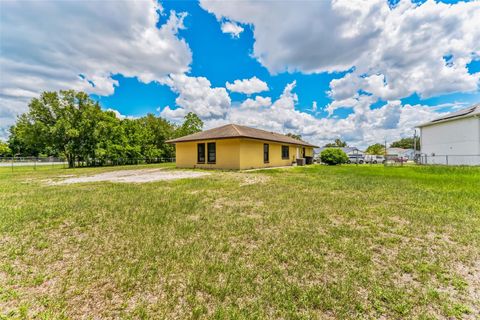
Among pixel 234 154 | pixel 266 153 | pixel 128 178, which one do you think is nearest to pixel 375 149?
pixel 266 153

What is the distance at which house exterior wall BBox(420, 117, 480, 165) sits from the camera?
60.2 feet

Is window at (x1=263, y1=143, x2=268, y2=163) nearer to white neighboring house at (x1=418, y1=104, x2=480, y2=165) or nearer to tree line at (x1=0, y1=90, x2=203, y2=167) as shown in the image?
tree line at (x1=0, y1=90, x2=203, y2=167)

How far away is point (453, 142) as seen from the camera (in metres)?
20.5

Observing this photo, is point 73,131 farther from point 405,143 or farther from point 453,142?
point 405,143

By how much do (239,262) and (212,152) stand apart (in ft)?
42.5

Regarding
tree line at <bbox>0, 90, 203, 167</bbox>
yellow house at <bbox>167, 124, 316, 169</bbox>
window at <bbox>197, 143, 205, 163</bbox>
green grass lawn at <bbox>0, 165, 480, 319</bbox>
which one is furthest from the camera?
tree line at <bbox>0, 90, 203, 167</bbox>

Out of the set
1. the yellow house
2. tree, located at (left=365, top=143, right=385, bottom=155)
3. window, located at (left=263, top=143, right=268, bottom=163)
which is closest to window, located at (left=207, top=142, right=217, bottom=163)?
the yellow house

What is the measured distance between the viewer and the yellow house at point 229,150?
14.0m

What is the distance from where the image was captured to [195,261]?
2568mm

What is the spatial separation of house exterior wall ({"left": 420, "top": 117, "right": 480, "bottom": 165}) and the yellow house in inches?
658

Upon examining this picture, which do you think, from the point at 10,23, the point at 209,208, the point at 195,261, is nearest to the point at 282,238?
the point at 195,261

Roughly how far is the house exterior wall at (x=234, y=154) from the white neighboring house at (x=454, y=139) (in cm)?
1723

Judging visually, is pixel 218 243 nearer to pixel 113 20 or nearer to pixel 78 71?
pixel 113 20

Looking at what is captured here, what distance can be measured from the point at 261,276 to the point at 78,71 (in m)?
20.3
